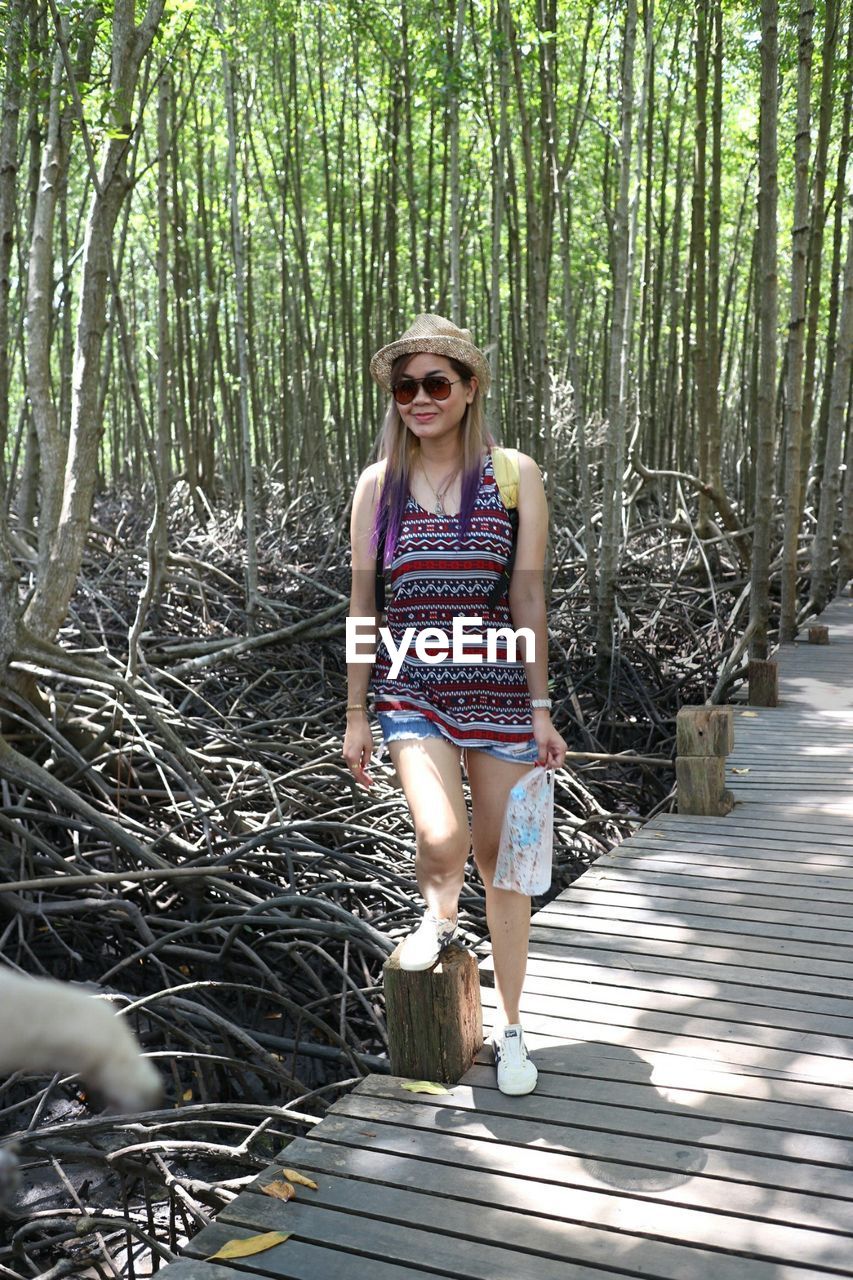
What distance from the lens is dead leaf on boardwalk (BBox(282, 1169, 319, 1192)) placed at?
1912mm

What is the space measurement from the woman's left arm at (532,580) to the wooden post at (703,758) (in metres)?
1.91

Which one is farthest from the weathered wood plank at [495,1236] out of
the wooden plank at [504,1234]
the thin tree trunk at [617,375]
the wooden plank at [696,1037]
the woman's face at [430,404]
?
the thin tree trunk at [617,375]

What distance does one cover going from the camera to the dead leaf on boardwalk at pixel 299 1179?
191cm

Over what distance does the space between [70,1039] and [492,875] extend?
1893mm

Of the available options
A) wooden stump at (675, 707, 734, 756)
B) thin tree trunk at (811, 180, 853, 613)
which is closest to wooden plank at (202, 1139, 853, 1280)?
wooden stump at (675, 707, 734, 756)

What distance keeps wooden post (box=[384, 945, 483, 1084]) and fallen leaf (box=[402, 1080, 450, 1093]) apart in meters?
0.02

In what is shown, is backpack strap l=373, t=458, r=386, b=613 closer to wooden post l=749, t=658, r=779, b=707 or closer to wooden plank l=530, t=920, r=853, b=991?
wooden plank l=530, t=920, r=853, b=991

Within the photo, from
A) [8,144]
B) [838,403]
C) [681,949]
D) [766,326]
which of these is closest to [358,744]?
[681,949]

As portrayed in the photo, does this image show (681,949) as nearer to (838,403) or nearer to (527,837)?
(527,837)

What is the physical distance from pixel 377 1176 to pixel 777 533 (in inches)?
339

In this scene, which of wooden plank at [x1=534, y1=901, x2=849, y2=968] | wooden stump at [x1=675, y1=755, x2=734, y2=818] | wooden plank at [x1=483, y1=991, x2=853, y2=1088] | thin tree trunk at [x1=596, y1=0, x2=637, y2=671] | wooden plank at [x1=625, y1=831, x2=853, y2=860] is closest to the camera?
wooden plank at [x1=483, y1=991, x2=853, y2=1088]

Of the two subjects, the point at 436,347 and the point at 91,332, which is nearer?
the point at 436,347

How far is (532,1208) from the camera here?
6.00ft

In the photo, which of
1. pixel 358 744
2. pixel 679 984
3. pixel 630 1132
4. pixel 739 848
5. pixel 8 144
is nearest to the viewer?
pixel 630 1132
